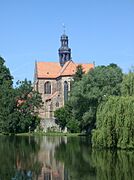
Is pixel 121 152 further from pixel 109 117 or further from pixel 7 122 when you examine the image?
pixel 7 122

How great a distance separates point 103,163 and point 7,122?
51.5 metres

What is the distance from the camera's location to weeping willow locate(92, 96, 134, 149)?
34.2 m

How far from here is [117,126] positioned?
115ft

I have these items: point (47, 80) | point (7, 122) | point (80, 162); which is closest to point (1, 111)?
point (7, 122)

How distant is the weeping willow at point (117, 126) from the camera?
112ft

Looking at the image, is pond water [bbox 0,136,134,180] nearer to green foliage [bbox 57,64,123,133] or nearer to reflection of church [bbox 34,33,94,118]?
green foliage [bbox 57,64,123,133]

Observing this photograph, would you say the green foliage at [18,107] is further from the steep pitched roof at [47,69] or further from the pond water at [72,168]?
the pond water at [72,168]

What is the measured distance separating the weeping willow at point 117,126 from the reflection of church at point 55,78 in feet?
175

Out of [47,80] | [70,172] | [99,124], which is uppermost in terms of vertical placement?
[47,80]

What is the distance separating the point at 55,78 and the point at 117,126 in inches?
2485

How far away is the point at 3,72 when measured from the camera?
288 feet

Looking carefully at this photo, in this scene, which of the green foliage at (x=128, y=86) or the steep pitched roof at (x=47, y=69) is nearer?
the green foliage at (x=128, y=86)

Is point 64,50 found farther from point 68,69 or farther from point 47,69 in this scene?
point 68,69

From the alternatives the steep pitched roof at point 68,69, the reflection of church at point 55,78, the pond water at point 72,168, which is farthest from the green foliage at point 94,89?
the steep pitched roof at point 68,69
